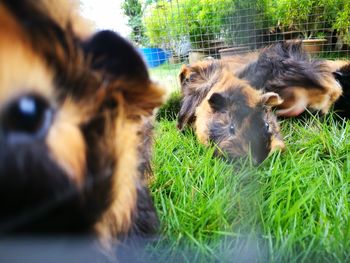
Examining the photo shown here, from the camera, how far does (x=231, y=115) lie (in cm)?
173

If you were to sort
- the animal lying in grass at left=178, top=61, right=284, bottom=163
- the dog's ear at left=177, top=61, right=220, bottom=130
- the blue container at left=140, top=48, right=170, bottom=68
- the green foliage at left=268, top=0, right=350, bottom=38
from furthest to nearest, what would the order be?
the dog's ear at left=177, top=61, right=220, bottom=130, the green foliage at left=268, top=0, right=350, bottom=38, the animal lying in grass at left=178, top=61, right=284, bottom=163, the blue container at left=140, top=48, right=170, bottom=68

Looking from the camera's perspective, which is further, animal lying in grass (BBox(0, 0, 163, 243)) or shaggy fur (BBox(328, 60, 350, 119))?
shaggy fur (BBox(328, 60, 350, 119))

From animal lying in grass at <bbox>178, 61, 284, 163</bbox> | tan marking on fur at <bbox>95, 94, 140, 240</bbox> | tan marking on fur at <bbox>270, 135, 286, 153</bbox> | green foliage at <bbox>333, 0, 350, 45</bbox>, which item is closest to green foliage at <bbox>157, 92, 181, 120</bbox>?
animal lying in grass at <bbox>178, 61, 284, 163</bbox>

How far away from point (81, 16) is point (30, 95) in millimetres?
298

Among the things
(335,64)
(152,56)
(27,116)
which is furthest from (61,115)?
(335,64)

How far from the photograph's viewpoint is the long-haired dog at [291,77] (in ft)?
7.33

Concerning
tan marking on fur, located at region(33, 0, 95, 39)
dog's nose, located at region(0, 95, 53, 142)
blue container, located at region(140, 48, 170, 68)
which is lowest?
blue container, located at region(140, 48, 170, 68)

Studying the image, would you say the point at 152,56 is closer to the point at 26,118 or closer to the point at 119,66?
the point at 119,66

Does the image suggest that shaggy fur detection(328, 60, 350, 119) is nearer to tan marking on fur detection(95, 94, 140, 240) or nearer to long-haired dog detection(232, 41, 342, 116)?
long-haired dog detection(232, 41, 342, 116)

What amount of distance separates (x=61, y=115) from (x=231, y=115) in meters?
1.34

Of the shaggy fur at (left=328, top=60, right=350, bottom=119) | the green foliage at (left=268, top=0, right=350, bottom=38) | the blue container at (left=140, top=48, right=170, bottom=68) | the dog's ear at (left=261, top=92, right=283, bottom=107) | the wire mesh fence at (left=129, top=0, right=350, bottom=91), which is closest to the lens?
the blue container at (left=140, top=48, right=170, bottom=68)

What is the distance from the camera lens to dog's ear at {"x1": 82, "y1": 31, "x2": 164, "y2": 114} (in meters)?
0.55

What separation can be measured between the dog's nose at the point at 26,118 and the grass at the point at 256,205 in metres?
0.66

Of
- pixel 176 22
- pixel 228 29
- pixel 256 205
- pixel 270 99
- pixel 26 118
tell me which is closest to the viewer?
pixel 26 118
